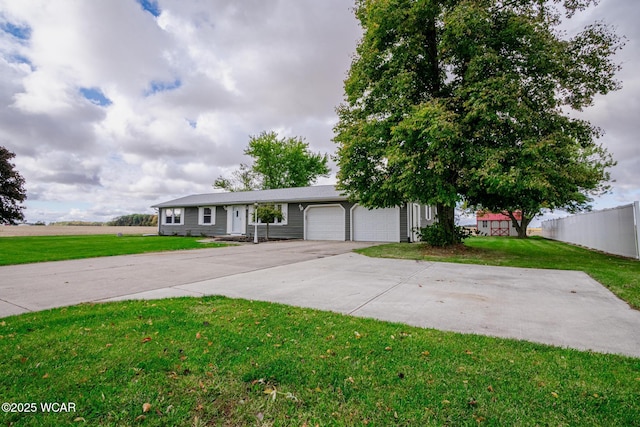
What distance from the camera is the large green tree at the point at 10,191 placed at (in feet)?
73.9

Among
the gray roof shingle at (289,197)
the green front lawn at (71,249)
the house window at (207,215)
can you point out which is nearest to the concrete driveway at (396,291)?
the green front lawn at (71,249)

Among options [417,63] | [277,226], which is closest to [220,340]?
[417,63]

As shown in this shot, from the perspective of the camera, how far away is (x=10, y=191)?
2269cm

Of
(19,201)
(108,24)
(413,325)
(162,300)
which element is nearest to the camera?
(413,325)

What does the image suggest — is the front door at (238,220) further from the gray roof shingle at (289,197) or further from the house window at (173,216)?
the house window at (173,216)

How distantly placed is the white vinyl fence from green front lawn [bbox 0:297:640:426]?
1057 centimetres

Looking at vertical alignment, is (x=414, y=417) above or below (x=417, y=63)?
below

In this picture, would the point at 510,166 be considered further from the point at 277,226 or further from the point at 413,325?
the point at 277,226

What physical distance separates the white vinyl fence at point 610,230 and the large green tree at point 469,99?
7.24 feet

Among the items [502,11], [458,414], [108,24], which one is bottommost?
[458,414]

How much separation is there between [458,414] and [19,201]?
32604 millimetres

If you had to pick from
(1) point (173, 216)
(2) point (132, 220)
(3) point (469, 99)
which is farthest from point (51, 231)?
(3) point (469, 99)

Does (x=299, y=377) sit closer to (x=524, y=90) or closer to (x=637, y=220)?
(x=524, y=90)

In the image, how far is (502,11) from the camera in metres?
10.2
